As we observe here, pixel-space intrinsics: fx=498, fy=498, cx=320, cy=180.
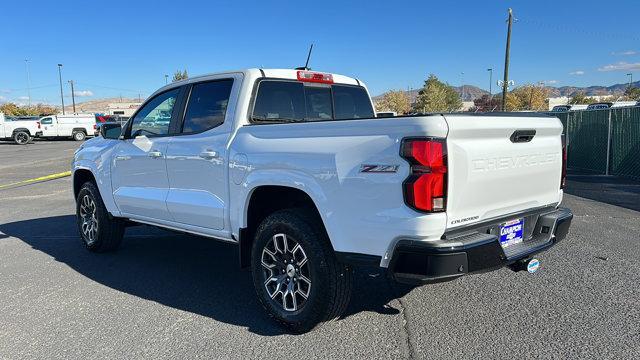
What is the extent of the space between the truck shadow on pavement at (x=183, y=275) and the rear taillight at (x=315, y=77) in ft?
6.40

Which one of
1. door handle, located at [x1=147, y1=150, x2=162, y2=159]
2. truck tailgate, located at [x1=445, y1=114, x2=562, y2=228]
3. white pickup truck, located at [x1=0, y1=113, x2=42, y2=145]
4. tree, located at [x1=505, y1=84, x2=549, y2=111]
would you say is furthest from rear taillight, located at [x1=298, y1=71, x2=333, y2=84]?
tree, located at [x1=505, y1=84, x2=549, y2=111]

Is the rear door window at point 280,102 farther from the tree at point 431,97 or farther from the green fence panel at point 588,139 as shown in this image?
the tree at point 431,97

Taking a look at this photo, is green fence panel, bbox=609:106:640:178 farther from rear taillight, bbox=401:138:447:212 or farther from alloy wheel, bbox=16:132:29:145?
alloy wheel, bbox=16:132:29:145

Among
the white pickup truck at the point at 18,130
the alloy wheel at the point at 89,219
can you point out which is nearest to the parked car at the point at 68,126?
the white pickup truck at the point at 18,130

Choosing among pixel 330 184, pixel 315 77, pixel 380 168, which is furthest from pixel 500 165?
pixel 315 77

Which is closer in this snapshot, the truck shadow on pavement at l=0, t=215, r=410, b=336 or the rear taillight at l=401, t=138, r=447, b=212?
the rear taillight at l=401, t=138, r=447, b=212

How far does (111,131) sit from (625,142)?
37.6ft

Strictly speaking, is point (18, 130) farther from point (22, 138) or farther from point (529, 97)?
point (529, 97)

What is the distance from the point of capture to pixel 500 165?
3.28 meters

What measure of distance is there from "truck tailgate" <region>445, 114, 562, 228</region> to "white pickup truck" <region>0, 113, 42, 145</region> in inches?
1367

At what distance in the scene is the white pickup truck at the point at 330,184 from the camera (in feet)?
9.64

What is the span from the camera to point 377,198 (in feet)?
9.98

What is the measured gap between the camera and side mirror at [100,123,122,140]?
18.2ft

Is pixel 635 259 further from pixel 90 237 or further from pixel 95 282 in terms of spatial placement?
pixel 90 237
